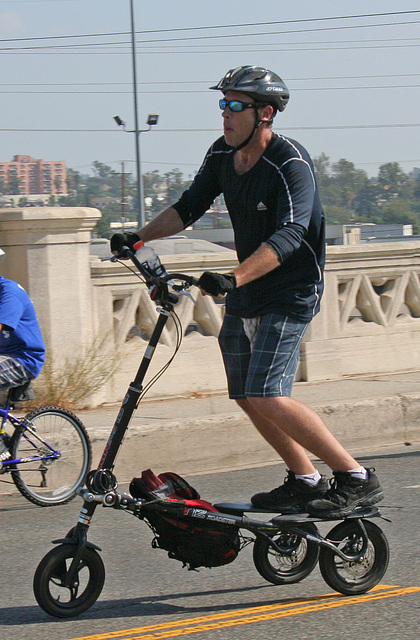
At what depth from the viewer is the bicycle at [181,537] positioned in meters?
3.92

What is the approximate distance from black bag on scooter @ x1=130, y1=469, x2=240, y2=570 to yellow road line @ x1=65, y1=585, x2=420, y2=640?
0.23 metres

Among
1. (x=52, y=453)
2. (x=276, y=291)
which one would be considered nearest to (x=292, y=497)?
(x=276, y=291)

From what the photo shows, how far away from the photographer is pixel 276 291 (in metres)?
4.27

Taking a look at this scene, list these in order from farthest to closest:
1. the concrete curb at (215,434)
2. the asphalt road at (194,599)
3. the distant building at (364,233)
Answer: the distant building at (364,233) < the concrete curb at (215,434) < the asphalt road at (194,599)

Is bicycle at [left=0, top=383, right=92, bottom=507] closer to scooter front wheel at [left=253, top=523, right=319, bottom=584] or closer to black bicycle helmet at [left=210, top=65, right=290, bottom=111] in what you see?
scooter front wheel at [left=253, top=523, right=319, bottom=584]

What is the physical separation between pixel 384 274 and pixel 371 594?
605 centimetres

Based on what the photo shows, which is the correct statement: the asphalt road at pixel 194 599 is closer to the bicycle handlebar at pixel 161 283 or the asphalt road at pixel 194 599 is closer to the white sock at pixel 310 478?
the white sock at pixel 310 478

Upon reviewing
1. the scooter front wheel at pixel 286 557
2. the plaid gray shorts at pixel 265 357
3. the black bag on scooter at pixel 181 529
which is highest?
the plaid gray shorts at pixel 265 357

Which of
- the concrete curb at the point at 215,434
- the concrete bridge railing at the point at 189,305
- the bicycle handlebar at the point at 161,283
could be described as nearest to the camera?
the bicycle handlebar at the point at 161,283

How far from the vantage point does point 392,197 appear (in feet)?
111

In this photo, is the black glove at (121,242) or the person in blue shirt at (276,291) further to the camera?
the black glove at (121,242)

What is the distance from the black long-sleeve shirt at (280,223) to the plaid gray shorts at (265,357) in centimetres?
7

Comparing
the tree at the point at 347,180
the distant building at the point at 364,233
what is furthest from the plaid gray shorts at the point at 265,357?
the tree at the point at 347,180

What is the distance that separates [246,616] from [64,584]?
0.79m
